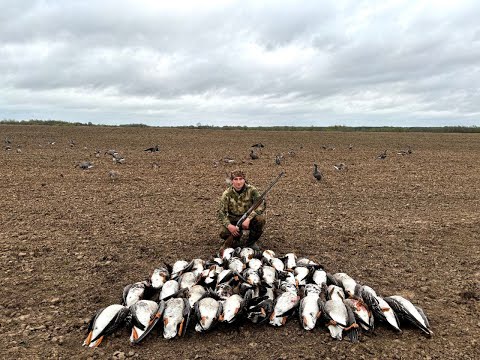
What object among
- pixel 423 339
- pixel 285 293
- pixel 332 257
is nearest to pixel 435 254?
pixel 332 257

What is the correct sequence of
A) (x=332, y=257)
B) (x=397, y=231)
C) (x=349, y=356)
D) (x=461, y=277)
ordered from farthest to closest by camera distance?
1. (x=397, y=231)
2. (x=332, y=257)
3. (x=461, y=277)
4. (x=349, y=356)

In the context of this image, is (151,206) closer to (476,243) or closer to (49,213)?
(49,213)

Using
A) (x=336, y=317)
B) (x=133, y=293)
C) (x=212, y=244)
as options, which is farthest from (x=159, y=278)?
(x=336, y=317)

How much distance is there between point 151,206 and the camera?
11.8 meters

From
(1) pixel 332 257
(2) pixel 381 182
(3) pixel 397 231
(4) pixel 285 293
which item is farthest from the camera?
(2) pixel 381 182

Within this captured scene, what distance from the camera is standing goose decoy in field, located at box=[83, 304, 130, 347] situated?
517 cm

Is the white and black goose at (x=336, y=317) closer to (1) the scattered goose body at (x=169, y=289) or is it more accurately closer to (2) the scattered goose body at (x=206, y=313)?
(2) the scattered goose body at (x=206, y=313)

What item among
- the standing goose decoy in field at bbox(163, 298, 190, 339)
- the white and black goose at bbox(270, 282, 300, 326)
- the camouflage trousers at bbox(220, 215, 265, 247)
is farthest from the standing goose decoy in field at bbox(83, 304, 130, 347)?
the camouflage trousers at bbox(220, 215, 265, 247)

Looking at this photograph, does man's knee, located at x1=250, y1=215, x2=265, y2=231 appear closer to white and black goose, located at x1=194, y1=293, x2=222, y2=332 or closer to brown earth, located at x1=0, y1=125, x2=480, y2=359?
brown earth, located at x1=0, y1=125, x2=480, y2=359

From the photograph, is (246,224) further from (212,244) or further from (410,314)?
(410,314)

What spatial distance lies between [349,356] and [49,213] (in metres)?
8.76

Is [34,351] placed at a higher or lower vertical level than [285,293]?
lower

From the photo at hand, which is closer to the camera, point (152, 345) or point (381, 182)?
point (152, 345)

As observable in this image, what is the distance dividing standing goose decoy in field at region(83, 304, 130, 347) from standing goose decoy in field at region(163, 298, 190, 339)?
56cm
